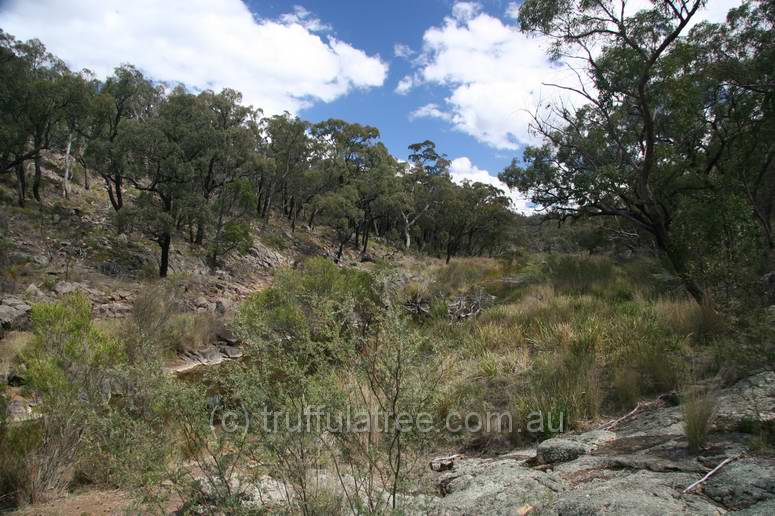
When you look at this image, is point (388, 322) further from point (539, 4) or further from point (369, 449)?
point (539, 4)

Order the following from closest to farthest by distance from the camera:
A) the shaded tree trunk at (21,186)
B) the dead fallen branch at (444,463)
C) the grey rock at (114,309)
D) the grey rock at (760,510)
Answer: the grey rock at (760,510), the dead fallen branch at (444,463), the grey rock at (114,309), the shaded tree trunk at (21,186)

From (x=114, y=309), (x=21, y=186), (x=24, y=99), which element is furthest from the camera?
(x=21, y=186)

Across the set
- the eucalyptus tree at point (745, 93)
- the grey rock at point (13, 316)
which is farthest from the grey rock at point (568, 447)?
the grey rock at point (13, 316)

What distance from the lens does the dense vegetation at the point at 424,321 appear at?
286cm

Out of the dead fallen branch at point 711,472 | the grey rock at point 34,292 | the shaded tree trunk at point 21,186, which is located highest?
the shaded tree trunk at point 21,186

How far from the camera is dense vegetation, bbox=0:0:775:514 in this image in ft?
9.38

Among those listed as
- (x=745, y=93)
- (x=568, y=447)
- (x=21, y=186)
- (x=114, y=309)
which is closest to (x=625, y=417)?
(x=568, y=447)

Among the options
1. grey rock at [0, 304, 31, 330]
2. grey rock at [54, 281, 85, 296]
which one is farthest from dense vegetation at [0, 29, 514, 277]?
grey rock at [0, 304, 31, 330]

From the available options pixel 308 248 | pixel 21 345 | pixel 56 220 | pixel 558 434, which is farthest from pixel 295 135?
pixel 558 434

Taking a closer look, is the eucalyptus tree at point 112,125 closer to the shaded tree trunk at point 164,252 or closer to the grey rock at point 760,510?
the shaded tree trunk at point 164,252

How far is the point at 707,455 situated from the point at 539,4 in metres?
8.86

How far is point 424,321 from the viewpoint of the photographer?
1095 cm

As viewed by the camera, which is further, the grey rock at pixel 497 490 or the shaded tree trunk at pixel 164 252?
the shaded tree trunk at pixel 164 252

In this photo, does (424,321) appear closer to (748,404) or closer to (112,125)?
(748,404)
